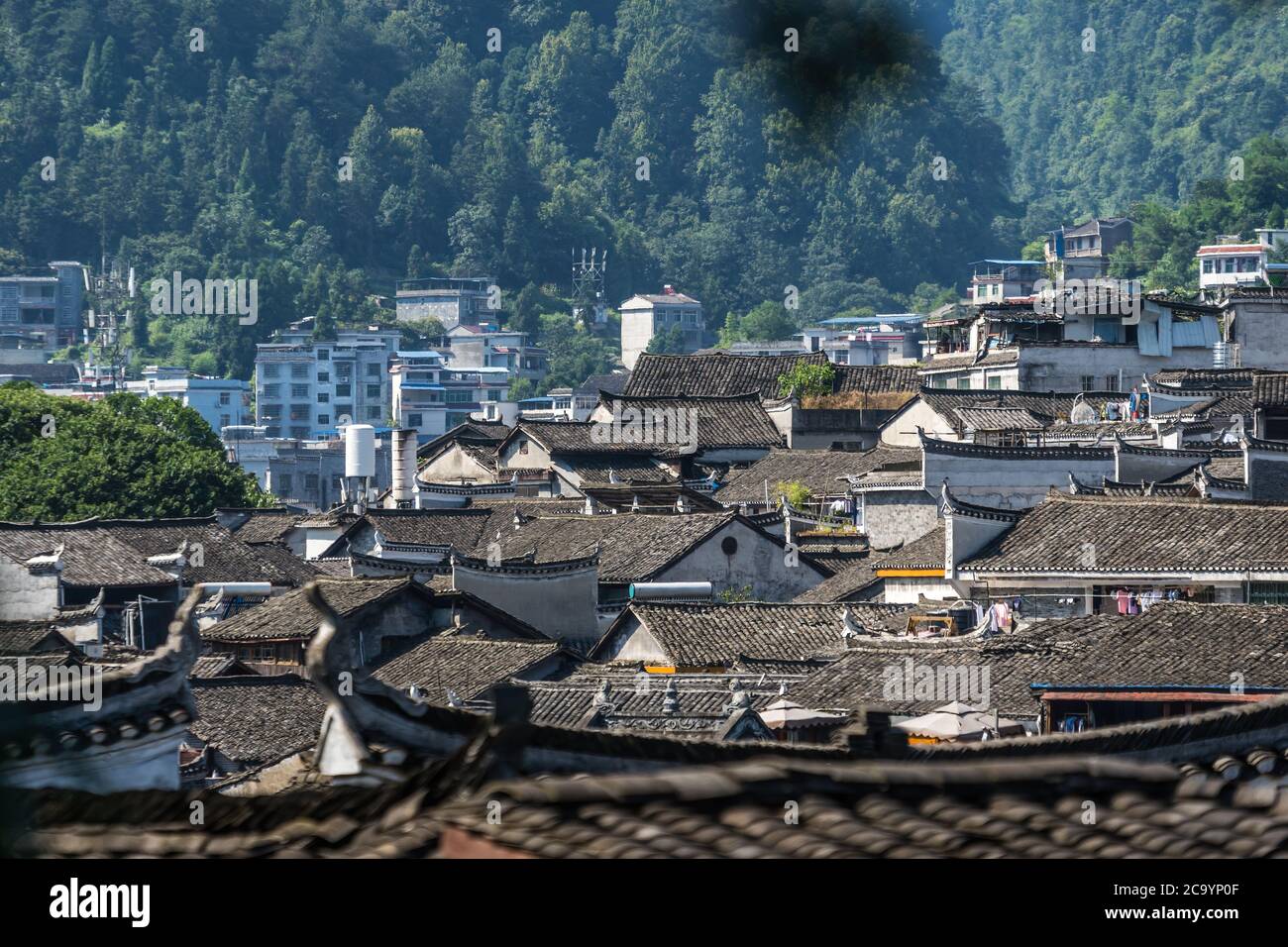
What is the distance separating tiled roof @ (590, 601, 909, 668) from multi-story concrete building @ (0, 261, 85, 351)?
12959cm

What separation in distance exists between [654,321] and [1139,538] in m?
140

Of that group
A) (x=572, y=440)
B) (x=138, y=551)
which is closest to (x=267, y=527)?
(x=572, y=440)

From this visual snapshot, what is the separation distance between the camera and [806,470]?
53062 millimetres

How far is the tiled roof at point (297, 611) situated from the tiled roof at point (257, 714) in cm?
138

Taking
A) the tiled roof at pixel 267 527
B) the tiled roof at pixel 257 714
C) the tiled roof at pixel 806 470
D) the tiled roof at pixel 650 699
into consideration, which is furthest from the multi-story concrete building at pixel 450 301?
the tiled roof at pixel 650 699

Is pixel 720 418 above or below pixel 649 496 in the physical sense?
above

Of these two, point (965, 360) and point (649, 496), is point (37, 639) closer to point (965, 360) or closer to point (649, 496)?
point (649, 496)

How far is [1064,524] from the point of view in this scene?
31328mm

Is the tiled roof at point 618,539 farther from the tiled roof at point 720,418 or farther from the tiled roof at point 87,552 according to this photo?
the tiled roof at point 720,418

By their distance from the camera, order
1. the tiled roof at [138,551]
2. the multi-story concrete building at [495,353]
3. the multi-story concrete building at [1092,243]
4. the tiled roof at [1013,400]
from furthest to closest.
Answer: the multi-story concrete building at [495,353], the multi-story concrete building at [1092,243], the tiled roof at [1013,400], the tiled roof at [138,551]

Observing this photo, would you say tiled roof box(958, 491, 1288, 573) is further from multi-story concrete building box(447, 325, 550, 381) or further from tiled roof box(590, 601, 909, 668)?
multi-story concrete building box(447, 325, 550, 381)

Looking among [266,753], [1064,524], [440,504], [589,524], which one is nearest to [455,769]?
[266,753]

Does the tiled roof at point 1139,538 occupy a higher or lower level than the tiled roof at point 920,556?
higher

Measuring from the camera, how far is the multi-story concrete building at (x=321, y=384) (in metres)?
143
